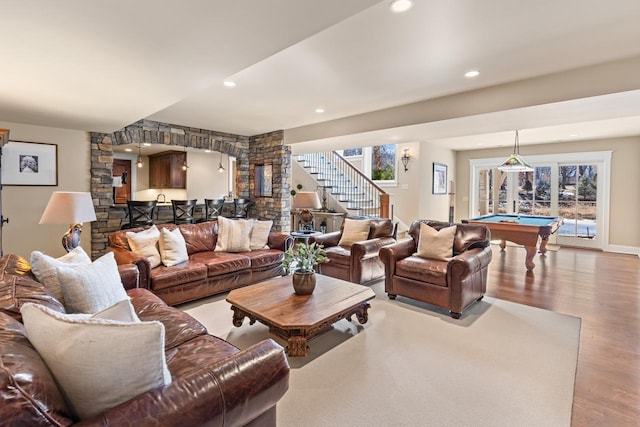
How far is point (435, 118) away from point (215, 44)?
10.5 ft

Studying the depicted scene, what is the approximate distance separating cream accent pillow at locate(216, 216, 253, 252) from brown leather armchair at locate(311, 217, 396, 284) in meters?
0.98

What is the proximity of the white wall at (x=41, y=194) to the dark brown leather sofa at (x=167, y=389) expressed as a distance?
13.1 ft

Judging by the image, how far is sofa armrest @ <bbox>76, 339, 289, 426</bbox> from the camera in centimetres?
96

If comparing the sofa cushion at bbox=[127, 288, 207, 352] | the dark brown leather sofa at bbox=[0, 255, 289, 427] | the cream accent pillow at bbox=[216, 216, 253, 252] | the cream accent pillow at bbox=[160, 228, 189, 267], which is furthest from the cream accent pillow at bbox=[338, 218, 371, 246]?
the dark brown leather sofa at bbox=[0, 255, 289, 427]

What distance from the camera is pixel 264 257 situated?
423 cm

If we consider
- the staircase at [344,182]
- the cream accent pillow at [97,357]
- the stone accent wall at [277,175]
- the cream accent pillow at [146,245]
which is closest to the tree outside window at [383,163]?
the staircase at [344,182]

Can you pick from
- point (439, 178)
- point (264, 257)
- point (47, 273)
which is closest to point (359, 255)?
point (264, 257)

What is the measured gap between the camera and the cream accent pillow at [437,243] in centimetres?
371

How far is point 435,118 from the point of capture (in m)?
4.40

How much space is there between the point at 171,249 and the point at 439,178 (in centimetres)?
693

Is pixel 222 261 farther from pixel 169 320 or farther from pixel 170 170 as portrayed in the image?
pixel 170 170

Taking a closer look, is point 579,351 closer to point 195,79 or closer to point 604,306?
point 604,306

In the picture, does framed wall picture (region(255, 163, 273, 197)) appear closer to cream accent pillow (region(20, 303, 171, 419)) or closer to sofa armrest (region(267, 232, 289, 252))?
sofa armrest (region(267, 232, 289, 252))

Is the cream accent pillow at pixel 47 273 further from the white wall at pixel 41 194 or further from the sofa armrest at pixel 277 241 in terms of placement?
the white wall at pixel 41 194
